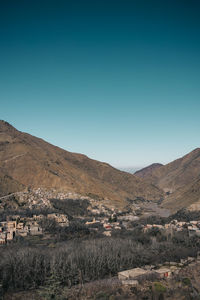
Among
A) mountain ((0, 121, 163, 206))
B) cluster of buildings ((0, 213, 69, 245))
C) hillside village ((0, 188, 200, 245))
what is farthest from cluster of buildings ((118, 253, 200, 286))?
mountain ((0, 121, 163, 206))

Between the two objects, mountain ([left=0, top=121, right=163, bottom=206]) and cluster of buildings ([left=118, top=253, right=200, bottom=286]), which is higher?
mountain ([left=0, top=121, right=163, bottom=206])

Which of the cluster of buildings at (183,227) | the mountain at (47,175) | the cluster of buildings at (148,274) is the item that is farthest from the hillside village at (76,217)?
the cluster of buildings at (148,274)

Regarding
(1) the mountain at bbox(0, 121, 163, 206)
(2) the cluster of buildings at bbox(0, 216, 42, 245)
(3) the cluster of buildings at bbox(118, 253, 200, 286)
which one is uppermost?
(1) the mountain at bbox(0, 121, 163, 206)

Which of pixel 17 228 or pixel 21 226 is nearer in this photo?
pixel 17 228

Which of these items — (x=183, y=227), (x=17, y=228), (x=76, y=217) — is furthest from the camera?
(x=76, y=217)

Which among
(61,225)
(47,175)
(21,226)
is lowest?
(21,226)

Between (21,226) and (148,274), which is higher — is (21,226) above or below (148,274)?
below

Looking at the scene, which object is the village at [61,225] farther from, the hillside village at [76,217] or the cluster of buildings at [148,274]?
the cluster of buildings at [148,274]

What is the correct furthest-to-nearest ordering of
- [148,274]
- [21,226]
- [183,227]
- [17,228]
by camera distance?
[183,227] → [21,226] → [17,228] → [148,274]

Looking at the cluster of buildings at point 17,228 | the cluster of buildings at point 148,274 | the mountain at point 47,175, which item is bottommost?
the cluster of buildings at point 17,228

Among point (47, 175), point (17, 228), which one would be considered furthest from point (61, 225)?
point (47, 175)

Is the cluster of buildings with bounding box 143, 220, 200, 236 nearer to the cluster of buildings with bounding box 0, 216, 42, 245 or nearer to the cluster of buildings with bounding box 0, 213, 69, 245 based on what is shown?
the cluster of buildings with bounding box 0, 213, 69, 245

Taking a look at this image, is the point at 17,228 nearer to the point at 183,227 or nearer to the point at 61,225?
the point at 61,225
